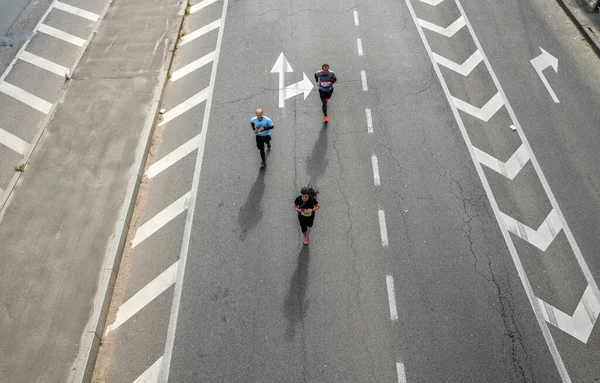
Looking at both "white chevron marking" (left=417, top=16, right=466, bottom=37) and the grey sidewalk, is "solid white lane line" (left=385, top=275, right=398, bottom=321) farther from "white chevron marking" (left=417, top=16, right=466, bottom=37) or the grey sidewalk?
"white chevron marking" (left=417, top=16, right=466, bottom=37)

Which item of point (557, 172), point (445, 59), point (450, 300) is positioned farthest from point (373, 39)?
point (450, 300)

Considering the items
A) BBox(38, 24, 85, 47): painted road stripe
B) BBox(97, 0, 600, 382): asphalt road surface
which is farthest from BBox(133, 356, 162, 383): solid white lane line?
BBox(38, 24, 85, 47): painted road stripe

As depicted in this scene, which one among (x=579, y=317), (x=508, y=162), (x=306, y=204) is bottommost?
(x=579, y=317)

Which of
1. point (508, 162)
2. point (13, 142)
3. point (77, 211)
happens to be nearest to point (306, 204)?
point (77, 211)

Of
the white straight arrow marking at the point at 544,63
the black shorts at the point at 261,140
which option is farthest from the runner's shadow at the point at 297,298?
the white straight arrow marking at the point at 544,63

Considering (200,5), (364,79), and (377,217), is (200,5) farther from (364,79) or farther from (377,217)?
(377,217)

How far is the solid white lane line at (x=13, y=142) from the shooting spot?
40.8ft

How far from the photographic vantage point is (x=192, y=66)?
14773mm

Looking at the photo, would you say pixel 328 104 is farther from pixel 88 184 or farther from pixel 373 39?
pixel 88 184

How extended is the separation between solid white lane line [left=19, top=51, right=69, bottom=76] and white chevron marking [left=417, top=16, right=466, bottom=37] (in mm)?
Answer: 12403

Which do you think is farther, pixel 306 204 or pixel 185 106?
pixel 185 106

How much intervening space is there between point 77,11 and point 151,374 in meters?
14.5

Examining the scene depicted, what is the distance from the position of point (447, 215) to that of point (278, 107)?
19.1 ft

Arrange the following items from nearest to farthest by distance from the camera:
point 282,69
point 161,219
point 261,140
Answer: point 161,219
point 261,140
point 282,69
